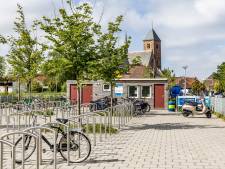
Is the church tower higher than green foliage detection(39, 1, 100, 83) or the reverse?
higher

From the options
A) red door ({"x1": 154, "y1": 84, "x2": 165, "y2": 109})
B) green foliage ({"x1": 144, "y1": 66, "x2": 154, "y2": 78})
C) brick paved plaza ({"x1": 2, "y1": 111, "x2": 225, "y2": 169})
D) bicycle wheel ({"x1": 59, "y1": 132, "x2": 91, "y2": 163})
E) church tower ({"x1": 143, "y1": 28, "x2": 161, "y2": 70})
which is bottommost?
brick paved plaza ({"x1": 2, "y1": 111, "x2": 225, "y2": 169})

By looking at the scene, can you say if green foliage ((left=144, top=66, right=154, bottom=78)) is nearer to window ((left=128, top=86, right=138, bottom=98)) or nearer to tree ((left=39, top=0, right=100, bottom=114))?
window ((left=128, top=86, right=138, bottom=98))

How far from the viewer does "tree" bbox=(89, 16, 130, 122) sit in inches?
659

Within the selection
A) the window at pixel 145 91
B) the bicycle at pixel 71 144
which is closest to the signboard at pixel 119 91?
the window at pixel 145 91

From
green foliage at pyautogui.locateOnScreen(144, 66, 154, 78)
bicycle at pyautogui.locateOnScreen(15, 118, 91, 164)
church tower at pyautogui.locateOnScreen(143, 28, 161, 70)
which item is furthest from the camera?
church tower at pyautogui.locateOnScreen(143, 28, 161, 70)

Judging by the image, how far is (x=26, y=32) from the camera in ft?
98.5

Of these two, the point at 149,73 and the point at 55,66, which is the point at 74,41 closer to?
the point at 55,66

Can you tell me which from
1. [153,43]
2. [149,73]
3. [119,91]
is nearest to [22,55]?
[119,91]

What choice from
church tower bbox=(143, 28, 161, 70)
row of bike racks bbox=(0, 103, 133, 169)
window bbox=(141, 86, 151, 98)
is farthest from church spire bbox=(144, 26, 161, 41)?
row of bike racks bbox=(0, 103, 133, 169)

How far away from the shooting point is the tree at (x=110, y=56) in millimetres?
16734

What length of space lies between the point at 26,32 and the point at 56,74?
14.2m

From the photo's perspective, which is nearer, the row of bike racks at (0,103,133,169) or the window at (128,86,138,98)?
the row of bike racks at (0,103,133,169)

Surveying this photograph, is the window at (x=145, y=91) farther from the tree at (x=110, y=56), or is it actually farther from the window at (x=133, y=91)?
the tree at (x=110, y=56)

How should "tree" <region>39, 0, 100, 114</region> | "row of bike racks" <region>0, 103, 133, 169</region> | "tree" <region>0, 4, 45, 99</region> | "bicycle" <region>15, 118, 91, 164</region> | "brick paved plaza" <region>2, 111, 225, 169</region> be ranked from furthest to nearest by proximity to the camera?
"tree" <region>0, 4, 45, 99</region>
"tree" <region>39, 0, 100, 114</region>
"bicycle" <region>15, 118, 91, 164</region>
"brick paved plaza" <region>2, 111, 225, 169</region>
"row of bike racks" <region>0, 103, 133, 169</region>
